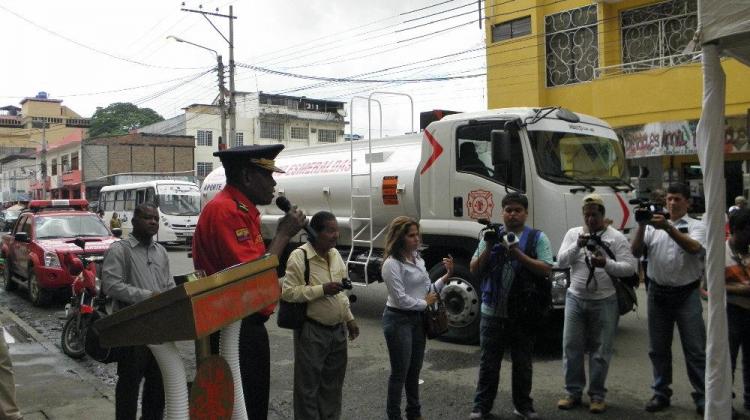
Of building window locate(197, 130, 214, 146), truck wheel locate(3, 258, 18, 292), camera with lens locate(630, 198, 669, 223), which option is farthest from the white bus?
building window locate(197, 130, 214, 146)

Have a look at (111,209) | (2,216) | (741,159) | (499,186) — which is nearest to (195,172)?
(2,216)

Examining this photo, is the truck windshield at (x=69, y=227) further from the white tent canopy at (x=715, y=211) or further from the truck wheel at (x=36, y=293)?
the white tent canopy at (x=715, y=211)

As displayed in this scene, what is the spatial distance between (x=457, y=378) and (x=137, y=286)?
3.25 meters

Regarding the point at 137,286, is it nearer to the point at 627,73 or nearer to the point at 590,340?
the point at 590,340

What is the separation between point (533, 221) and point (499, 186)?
0.57m

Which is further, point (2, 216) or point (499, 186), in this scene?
point (2, 216)

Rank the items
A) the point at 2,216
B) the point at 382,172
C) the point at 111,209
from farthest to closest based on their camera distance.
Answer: the point at 2,216
the point at 111,209
the point at 382,172

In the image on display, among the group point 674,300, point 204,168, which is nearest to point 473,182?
point 674,300

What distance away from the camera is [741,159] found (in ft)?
47.4

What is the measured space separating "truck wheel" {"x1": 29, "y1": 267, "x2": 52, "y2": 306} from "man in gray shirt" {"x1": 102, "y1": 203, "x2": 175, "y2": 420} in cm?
701

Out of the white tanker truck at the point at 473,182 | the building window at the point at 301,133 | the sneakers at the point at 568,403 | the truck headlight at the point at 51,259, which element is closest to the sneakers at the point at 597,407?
the sneakers at the point at 568,403

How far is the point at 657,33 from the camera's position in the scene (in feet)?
52.7

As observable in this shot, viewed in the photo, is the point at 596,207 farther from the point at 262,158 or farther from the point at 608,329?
the point at 262,158

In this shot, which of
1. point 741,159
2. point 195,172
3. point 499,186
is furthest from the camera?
point 195,172
